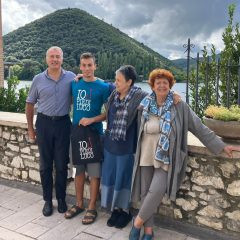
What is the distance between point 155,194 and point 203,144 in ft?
2.10

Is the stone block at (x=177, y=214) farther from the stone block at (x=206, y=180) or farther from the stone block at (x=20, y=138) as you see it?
the stone block at (x=20, y=138)

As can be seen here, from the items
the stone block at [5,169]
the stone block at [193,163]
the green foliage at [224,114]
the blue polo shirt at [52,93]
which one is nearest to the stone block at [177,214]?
the stone block at [193,163]

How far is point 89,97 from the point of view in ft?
11.2

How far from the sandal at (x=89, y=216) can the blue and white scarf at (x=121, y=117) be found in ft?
3.20

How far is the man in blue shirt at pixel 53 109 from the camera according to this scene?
3580 mm

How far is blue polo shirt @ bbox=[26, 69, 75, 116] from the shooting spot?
3.58 metres

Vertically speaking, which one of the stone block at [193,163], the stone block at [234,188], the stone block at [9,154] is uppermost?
the stone block at [193,163]

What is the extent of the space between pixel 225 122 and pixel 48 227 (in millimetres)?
2136

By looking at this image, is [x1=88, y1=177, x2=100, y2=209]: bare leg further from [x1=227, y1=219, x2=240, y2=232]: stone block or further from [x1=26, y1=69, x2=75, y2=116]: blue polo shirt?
[x1=227, y1=219, x2=240, y2=232]: stone block

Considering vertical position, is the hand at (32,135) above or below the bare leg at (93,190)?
above

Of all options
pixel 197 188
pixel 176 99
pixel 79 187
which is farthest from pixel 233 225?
pixel 79 187

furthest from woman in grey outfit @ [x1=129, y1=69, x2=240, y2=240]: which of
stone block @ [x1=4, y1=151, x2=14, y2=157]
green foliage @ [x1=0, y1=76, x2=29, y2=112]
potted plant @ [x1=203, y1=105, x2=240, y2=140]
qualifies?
green foliage @ [x1=0, y1=76, x2=29, y2=112]

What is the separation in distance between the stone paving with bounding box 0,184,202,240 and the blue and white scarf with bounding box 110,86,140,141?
3.32ft

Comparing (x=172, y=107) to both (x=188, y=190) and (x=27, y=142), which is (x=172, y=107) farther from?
(x=27, y=142)
